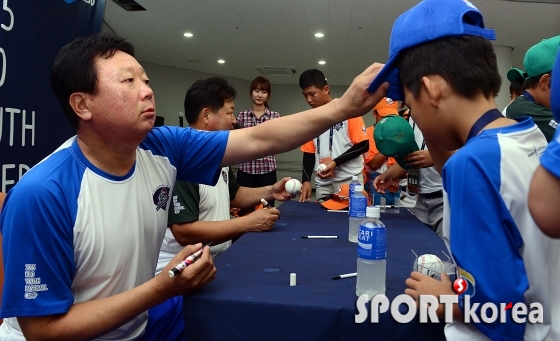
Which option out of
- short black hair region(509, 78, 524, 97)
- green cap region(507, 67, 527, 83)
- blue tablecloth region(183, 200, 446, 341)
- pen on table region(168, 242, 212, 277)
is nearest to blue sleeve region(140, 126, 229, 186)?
blue tablecloth region(183, 200, 446, 341)

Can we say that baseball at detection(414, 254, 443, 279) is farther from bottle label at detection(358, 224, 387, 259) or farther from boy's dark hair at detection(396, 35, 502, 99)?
boy's dark hair at detection(396, 35, 502, 99)

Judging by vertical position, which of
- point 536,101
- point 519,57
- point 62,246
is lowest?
point 62,246

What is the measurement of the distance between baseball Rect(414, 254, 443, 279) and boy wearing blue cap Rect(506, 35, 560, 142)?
1198 mm

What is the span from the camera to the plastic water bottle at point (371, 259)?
3.32ft

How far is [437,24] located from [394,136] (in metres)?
1.18

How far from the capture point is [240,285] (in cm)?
109

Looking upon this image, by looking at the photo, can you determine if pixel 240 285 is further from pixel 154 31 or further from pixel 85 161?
pixel 154 31

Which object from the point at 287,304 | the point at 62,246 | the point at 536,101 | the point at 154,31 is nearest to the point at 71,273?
the point at 62,246

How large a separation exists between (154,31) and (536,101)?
307 inches

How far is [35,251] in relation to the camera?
940 mm

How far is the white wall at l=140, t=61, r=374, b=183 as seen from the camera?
36.4 ft

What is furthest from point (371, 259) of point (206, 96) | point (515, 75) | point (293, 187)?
point (515, 75)

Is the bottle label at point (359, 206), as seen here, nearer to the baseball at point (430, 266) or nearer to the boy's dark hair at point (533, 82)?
the baseball at point (430, 266)

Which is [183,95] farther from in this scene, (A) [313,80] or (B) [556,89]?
(B) [556,89]
